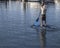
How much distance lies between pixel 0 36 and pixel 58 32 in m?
3.34

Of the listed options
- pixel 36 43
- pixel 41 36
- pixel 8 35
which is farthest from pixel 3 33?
pixel 36 43

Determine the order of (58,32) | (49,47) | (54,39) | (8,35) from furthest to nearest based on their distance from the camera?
(58,32), (8,35), (54,39), (49,47)

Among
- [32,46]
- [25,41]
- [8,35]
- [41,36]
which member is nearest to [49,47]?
[32,46]

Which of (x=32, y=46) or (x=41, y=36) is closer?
(x=32, y=46)

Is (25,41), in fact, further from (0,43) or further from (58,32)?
(58,32)

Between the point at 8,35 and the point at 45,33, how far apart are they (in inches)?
78.9

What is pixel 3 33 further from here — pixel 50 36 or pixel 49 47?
pixel 49 47

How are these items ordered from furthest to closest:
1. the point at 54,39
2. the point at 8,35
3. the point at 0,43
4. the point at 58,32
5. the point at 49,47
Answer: the point at 58,32
the point at 8,35
the point at 54,39
the point at 0,43
the point at 49,47

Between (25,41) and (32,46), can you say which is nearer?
(32,46)

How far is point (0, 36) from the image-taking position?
15.0 m

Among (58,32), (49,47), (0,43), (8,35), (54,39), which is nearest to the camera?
(49,47)

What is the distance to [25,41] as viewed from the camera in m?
13.7

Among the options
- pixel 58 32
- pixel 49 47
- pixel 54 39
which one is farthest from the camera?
pixel 58 32

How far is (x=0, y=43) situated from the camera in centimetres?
1314
